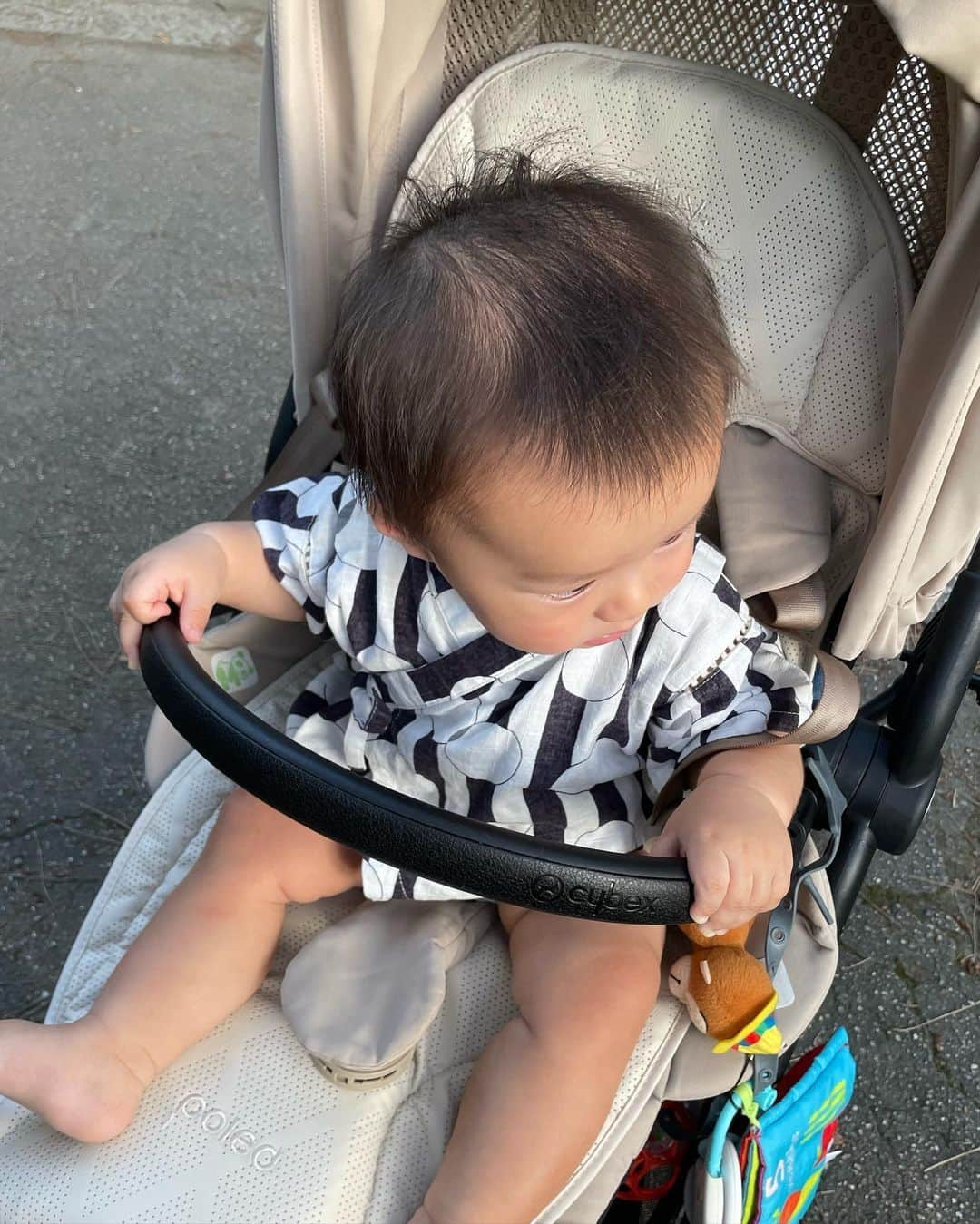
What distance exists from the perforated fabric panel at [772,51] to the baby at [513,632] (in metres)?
0.16

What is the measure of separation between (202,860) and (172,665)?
1.05ft

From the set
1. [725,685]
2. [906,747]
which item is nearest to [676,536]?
[725,685]

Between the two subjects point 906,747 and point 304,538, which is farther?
point 304,538

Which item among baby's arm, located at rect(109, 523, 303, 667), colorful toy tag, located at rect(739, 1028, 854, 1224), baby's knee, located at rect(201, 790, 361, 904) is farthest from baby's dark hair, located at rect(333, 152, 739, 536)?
colorful toy tag, located at rect(739, 1028, 854, 1224)

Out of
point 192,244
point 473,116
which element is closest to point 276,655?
point 473,116

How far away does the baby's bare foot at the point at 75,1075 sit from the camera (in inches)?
38.8

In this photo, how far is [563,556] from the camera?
928 millimetres

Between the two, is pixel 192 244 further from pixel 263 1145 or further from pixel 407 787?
pixel 263 1145

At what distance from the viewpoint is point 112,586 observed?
2.13 m

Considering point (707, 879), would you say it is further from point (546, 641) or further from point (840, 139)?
point (840, 139)

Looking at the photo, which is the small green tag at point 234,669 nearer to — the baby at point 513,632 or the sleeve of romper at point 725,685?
the baby at point 513,632

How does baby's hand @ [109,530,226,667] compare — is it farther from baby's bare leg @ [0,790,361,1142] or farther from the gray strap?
the gray strap

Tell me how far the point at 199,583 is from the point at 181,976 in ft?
1.13

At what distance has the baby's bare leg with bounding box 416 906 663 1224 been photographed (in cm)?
98
